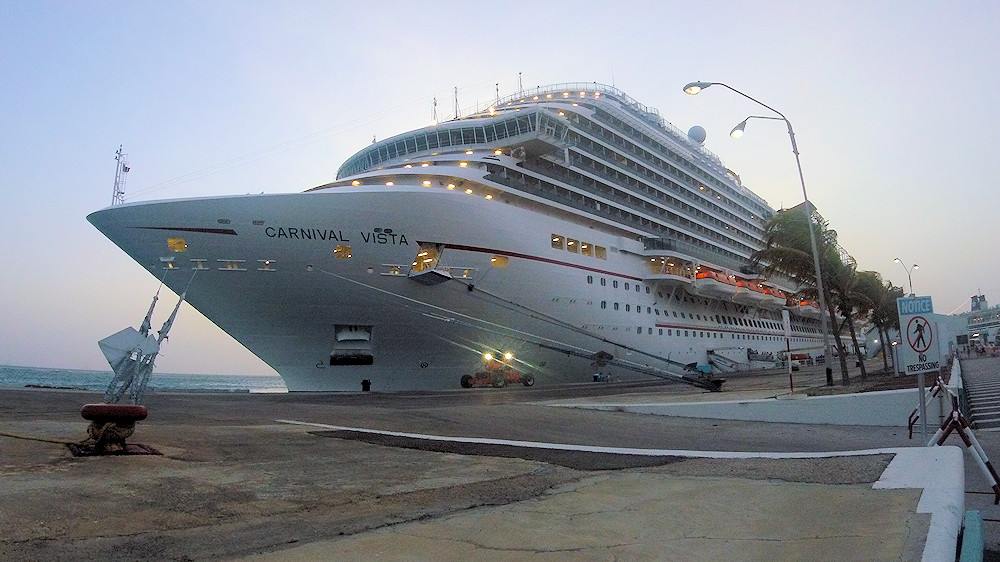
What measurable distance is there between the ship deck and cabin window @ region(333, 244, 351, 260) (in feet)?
46.3

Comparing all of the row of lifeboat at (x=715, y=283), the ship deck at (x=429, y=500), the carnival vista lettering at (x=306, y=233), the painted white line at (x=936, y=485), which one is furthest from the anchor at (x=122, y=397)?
the row of lifeboat at (x=715, y=283)

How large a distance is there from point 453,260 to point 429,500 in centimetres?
1999

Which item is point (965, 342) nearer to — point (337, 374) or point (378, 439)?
point (337, 374)

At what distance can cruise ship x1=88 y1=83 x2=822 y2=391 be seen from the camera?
21.1 meters

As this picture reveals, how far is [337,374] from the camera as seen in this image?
24.6 m

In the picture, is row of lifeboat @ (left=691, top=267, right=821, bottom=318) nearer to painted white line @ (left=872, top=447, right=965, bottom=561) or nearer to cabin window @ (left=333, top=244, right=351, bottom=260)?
cabin window @ (left=333, top=244, right=351, bottom=260)

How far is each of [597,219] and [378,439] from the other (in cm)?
2724

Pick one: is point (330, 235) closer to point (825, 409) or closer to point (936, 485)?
point (825, 409)

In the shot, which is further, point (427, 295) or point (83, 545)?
point (427, 295)

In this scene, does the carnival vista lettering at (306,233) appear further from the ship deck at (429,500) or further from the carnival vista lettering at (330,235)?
the ship deck at (429,500)

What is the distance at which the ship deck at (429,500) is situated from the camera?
10.3 ft

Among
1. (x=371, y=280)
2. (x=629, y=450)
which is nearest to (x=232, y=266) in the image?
(x=371, y=280)

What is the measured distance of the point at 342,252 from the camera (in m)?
22.0

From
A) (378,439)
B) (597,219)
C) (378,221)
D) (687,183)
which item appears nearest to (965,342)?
(687,183)
